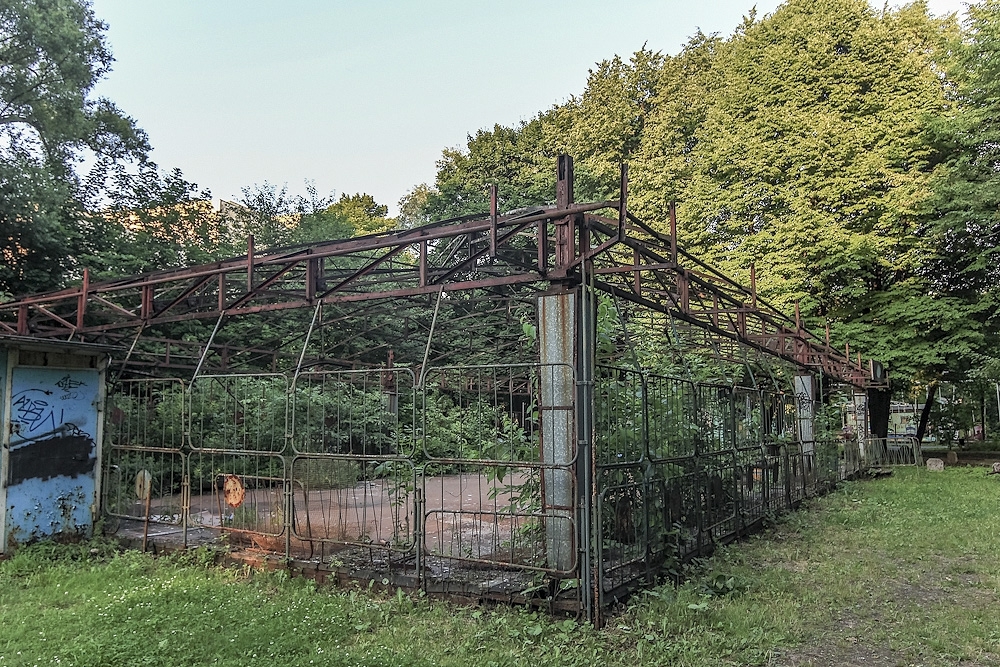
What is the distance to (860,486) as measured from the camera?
15602 mm

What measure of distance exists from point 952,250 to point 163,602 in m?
23.6

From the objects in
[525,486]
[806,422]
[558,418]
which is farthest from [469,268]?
[806,422]

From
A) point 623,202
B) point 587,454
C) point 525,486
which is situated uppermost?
point 623,202

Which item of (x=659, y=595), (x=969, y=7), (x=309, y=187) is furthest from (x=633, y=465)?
(x=309, y=187)

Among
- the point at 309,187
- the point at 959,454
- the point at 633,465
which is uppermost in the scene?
the point at 309,187

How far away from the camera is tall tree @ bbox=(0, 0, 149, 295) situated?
47.3 ft

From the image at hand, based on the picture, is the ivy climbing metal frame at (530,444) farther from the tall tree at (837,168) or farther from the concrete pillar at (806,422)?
the tall tree at (837,168)

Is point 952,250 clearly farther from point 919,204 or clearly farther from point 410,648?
point 410,648

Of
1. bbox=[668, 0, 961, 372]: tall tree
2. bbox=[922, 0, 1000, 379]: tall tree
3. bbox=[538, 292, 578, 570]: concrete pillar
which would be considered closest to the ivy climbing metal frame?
bbox=[538, 292, 578, 570]: concrete pillar

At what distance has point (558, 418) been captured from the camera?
5945 mm

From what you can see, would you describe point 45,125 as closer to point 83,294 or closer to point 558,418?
point 83,294

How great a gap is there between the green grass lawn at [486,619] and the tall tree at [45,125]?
9.49 m

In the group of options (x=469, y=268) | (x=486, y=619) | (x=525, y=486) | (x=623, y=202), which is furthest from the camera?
(x=469, y=268)

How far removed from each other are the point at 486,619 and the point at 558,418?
5.93 ft
